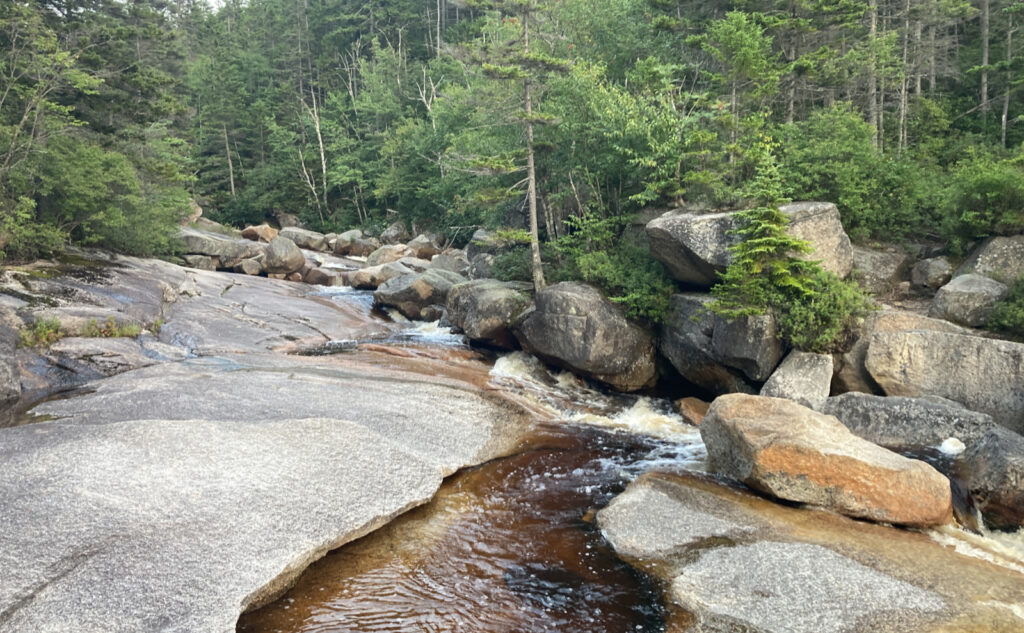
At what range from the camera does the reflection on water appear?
634cm

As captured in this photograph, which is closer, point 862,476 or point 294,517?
point 294,517

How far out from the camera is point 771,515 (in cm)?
825

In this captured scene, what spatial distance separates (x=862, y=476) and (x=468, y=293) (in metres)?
13.7

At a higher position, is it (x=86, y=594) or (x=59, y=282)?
(x=59, y=282)

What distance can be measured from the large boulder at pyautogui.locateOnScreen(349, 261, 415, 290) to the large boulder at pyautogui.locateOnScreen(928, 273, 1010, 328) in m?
21.8

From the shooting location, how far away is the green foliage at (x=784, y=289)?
12.8 m

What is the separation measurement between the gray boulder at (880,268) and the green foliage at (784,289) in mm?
2503

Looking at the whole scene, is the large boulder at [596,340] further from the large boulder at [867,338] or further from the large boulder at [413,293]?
the large boulder at [413,293]

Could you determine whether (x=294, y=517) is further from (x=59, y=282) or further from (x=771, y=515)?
(x=59, y=282)

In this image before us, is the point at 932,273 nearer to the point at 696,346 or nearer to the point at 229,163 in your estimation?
the point at 696,346

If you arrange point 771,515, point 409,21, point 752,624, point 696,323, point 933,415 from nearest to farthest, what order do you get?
point 752,624 → point 771,515 → point 933,415 → point 696,323 → point 409,21

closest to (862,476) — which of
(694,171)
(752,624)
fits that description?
(752,624)

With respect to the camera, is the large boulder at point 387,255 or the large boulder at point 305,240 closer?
the large boulder at point 387,255

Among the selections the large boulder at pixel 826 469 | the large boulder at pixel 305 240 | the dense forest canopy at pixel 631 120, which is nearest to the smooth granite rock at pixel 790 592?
the large boulder at pixel 826 469
